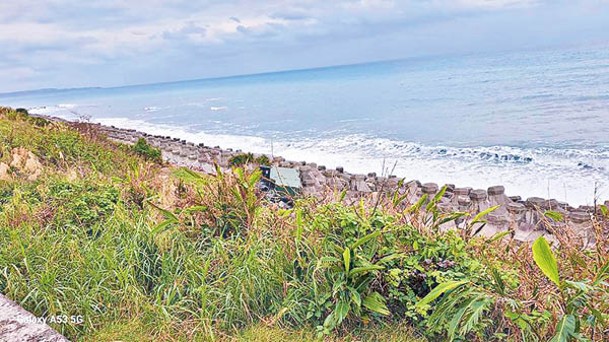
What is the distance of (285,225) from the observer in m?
3.44

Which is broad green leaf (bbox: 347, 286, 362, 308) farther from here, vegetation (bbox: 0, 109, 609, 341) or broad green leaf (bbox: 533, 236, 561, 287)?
broad green leaf (bbox: 533, 236, 561, 287)

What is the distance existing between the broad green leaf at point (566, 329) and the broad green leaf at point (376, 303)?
2.93 ft

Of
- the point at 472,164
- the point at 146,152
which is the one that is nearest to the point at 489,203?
the point at 472,164

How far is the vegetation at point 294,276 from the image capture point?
8.32ft

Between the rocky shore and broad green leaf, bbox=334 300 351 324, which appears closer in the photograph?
broad green leaf, bbox=334 300 351 324

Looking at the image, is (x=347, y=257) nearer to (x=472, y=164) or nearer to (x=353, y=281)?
(x=353, y=281)

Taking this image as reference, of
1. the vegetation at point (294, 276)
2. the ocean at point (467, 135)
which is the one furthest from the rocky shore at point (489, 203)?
the vegetation at point (294, 276)

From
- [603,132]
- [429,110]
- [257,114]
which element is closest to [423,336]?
[603,132]

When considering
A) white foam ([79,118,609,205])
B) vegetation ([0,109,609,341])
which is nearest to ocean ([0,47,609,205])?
white foam ([79,118,609,205])

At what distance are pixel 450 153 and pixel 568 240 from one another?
46.2 feet

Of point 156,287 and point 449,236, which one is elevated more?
point 449,236

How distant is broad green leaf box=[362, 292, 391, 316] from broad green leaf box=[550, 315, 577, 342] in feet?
2.93

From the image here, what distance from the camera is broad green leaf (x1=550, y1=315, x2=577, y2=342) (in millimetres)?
2107

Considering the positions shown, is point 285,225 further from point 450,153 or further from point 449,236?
point 450,153
